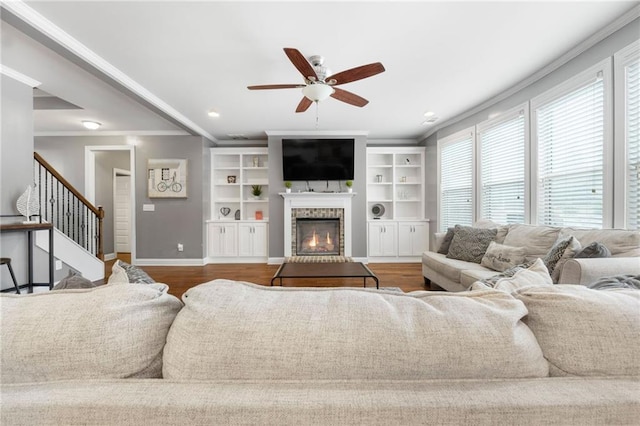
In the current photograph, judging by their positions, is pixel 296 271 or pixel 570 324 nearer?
pixel 570 324

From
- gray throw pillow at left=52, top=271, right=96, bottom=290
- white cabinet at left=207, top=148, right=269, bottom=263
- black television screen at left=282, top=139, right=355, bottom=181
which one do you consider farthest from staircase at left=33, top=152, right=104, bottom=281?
gray throw pillow at left=52, top=271, right=96, bottom=290

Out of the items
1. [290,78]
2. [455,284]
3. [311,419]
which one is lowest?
[455,284]

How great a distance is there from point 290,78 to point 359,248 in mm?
3371

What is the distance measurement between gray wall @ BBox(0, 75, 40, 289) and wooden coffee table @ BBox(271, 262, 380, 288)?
2729 millimetres

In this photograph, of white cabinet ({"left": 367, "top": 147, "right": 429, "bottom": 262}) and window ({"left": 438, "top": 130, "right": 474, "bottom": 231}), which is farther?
white cabinet ({"left": 367, "top": 147, "right": 429, "bottom": 262})

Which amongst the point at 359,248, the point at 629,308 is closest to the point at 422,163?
the point at 359,248

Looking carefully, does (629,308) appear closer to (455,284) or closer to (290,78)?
(455,284)

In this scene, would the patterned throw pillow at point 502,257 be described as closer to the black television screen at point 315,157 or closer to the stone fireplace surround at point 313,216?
the stone fireplace surround at point 313,216

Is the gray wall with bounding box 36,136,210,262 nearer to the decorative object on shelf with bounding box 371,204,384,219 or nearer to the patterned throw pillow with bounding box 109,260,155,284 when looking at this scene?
the decorative object on shelf with bounding box 371,204,384,219

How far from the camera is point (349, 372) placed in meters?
0.53

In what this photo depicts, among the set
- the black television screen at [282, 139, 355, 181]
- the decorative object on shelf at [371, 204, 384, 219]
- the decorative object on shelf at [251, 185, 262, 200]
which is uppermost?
the black television screen at [282, 139, 355, 181]

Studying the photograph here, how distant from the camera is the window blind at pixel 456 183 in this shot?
14.0 feet

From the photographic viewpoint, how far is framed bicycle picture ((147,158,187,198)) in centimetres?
521

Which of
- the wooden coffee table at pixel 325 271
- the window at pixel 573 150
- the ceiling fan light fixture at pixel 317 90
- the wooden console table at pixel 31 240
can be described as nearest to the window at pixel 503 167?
the window at pixel 573 150
